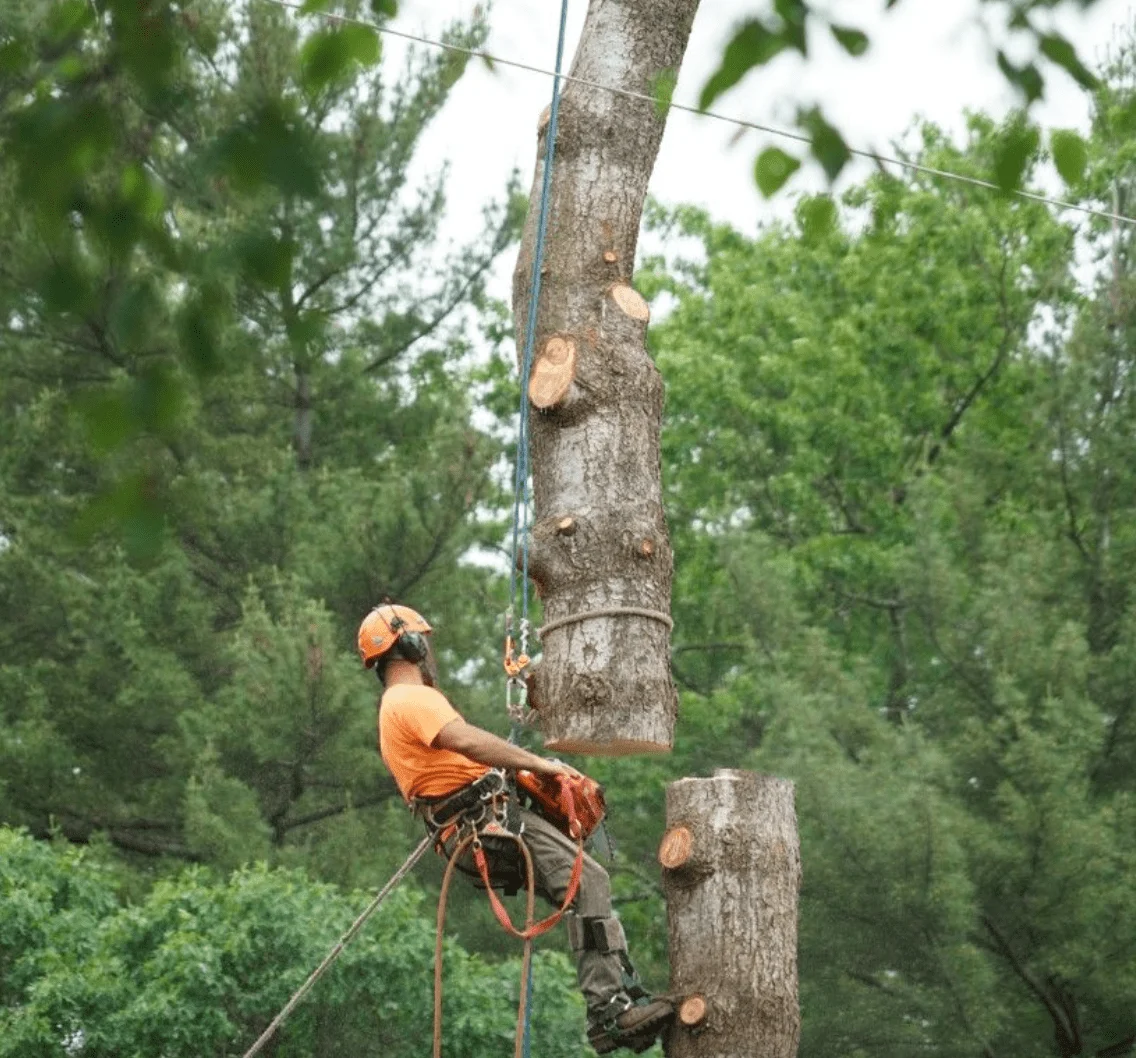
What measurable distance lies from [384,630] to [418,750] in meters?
0.35

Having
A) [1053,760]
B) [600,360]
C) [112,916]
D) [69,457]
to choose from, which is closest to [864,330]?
[69,457]

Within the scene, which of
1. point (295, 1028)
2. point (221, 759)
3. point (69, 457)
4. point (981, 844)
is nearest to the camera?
point (295, 1028)

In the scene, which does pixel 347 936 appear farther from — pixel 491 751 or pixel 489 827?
pixel 491 751

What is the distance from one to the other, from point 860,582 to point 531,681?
16.5 m

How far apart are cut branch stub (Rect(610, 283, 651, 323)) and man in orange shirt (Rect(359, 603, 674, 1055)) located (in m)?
1.12

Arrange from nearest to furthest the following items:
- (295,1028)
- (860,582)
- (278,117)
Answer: (278,117) < (295,1028) < (860,582)

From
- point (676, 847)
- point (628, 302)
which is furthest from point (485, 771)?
point (628, 302)

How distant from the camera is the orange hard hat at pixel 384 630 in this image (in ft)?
23.4

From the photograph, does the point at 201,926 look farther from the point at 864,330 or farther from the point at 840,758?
the point at 864,330

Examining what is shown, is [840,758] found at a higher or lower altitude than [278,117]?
higher

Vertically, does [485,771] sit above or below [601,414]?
below

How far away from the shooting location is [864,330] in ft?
81.8

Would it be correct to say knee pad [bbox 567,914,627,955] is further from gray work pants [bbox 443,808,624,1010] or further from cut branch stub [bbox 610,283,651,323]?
cut branch stub [bbox 610,283,651,323]

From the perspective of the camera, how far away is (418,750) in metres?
7.09
